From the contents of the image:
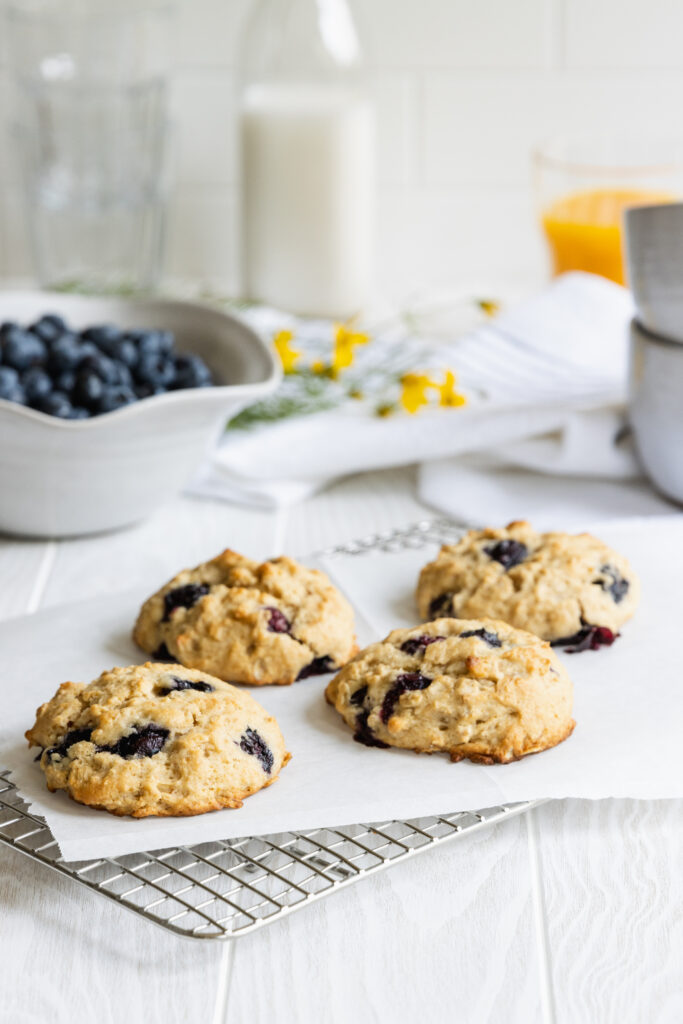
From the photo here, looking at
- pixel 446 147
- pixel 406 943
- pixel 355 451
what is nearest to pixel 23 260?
pixel 446 147

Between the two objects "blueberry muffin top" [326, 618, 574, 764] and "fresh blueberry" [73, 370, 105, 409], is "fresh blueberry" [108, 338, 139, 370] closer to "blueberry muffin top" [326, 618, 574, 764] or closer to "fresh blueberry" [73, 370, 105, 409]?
"fresh blueberry" [73, 370, 105, 409]

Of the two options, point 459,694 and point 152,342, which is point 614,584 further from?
point 152,342

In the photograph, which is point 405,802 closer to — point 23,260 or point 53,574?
point 53,574

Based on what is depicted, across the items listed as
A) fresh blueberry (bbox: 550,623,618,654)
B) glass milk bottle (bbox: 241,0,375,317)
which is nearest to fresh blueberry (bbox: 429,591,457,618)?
fresh blueberry (bbox: 550,623,618,654)

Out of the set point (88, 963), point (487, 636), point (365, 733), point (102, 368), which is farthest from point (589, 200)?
point (88, 963)

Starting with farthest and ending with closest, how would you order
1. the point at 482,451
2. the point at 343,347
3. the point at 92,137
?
the point at 92,137, the point at 343,347, the point at 482,451
